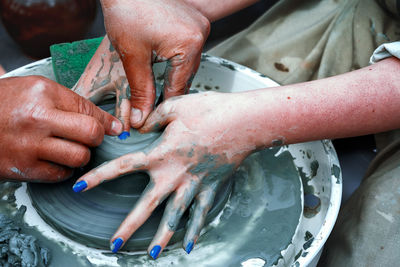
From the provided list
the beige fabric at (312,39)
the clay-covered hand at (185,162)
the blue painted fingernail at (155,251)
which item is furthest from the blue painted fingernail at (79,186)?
the beige fabric at (312,39)

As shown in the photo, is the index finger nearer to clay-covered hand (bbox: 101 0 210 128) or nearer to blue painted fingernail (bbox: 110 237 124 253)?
clay-covered hand (bbox: 101 0 210 128)

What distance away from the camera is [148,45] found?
1.16 meters

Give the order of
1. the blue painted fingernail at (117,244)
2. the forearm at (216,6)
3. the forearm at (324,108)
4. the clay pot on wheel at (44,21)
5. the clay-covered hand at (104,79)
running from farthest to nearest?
1. the clay pot on wheel at (44,21)
2. the forearm at (216,6)
3. the clay-covered hand at (104,79)
4. the forearm at (324,108)
5. the blue painted fingernail at (117,244)

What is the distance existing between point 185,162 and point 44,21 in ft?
5.89

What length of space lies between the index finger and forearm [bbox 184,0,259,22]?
61cm

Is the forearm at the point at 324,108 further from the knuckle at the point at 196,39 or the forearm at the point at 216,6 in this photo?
the forearm at the point at 216,6

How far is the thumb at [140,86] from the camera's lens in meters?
1.15

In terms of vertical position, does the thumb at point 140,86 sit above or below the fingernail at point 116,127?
above

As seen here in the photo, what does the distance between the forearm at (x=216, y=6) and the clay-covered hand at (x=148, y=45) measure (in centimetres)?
32

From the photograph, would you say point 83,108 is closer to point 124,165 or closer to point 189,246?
point 124,165

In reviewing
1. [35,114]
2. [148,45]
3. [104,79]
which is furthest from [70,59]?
[35,114]

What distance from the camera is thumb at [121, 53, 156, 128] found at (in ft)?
3.77

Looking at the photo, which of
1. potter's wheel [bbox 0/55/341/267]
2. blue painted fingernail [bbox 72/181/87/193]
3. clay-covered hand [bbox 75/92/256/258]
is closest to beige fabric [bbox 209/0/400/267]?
potter's wheel [bbox 0/55/341/267]

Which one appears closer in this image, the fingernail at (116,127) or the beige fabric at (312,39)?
the fingernail at (116,127)
